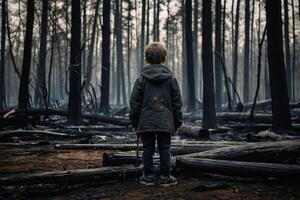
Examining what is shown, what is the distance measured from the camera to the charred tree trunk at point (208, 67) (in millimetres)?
11531

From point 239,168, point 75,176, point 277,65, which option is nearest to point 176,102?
point 239,168

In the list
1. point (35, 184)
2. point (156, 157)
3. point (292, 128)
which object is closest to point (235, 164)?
→ point (156, 157)

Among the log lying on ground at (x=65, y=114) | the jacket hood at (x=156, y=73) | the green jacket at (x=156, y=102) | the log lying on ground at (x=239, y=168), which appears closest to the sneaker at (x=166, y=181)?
the log lying on ground at (x=239, y=168)

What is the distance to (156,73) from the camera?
467 centimetres

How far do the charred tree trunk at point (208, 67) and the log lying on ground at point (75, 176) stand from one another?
716cm

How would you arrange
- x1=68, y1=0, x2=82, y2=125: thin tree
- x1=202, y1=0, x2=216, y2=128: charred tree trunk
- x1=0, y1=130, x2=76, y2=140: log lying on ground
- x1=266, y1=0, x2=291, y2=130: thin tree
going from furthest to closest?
x1=68, y1=0, x2=82, y2=125: thin tree → x1=202, y1=0, x2=216, y2=128: charred tree trunk → x1=266, y1=0, x2=291, y2=130: thin tree → x1=0, y1=130, x2=76, y2=140: log lying on ground

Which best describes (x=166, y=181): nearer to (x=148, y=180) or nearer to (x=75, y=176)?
(x=148, y=180)

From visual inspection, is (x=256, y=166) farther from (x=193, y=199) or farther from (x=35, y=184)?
(x=35, y=184)

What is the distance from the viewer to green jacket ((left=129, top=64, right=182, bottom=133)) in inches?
180

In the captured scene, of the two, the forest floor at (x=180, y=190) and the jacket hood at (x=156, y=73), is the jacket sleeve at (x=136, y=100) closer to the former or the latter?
the jacket hood at (x=156, y=73)

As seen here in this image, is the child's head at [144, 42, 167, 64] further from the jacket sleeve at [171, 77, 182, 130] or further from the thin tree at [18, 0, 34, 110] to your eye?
the thin tree at [18, 0, 34, 110]

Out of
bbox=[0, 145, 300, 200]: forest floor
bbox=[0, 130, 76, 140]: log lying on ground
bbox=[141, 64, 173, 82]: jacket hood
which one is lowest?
bbox=[0, 145, 300, 200]: forest floor

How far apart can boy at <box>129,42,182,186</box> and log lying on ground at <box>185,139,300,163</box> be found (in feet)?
2.65

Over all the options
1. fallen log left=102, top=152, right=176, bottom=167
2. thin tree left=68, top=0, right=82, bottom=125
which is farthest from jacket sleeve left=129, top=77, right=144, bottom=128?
thin tree left=68, top=0, right=82, bottom=125
